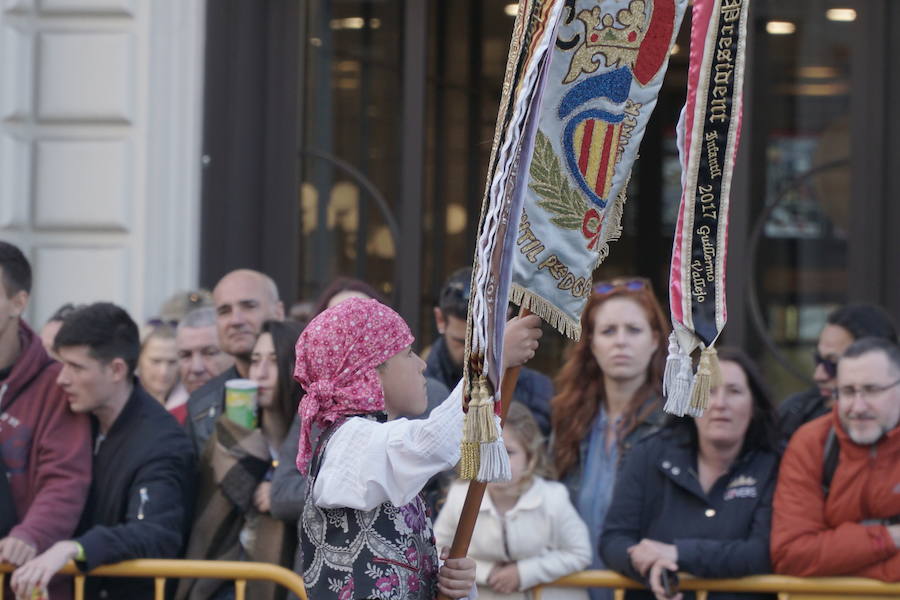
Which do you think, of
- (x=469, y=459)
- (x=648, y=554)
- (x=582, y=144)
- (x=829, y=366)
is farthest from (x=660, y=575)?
(x=582, y=144)

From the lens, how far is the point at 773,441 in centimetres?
459

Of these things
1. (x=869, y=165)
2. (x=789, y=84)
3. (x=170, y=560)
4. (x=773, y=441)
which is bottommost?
(x=170, y=560)

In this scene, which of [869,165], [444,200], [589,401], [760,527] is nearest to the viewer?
[760,527]

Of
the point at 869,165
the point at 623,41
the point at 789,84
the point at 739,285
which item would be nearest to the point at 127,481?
the point at 623,41

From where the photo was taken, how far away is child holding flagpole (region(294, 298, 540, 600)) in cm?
318

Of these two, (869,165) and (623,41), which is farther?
(869,165)

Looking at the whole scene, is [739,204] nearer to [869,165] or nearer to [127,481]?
[869,165]

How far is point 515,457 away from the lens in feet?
15.2

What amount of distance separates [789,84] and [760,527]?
349 cm

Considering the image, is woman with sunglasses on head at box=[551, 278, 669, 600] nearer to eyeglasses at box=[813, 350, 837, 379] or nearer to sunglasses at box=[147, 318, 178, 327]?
eyeglasses at box=[813, 350, 837, 379]

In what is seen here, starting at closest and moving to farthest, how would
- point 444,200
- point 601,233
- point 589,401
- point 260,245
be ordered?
1. point 601,233
2. point 589,401
3. point 260,245
4. point 444,200

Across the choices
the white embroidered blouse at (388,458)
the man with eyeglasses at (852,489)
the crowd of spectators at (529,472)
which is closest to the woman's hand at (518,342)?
the white embroidered blouse at (388,458)

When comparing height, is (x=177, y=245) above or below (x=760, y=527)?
above

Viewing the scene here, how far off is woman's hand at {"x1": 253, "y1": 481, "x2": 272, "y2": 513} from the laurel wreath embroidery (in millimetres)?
1777
